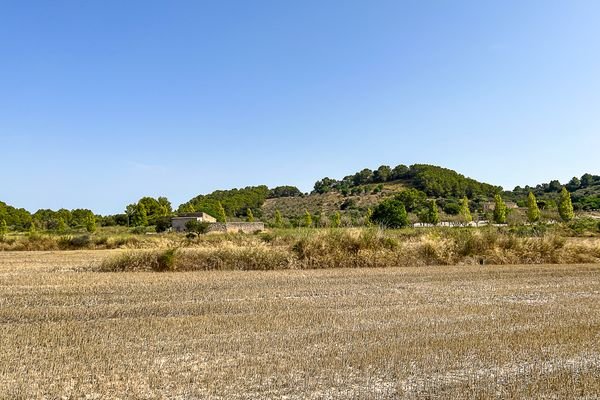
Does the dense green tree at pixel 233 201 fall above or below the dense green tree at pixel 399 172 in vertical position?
below

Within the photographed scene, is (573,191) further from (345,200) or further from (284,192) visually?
(284,192)

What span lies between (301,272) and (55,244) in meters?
20.4

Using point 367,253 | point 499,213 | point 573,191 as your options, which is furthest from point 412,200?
point 367,253

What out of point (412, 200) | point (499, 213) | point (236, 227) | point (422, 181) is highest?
point (422, 181)

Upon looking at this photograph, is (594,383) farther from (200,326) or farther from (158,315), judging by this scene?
(158,315)

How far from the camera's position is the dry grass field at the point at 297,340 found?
5320 mm

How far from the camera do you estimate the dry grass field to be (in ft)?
17.5

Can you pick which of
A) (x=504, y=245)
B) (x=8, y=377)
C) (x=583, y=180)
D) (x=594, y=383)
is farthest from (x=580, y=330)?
(x=583, y=180)

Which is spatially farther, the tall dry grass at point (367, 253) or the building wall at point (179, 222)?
the building wall at point (179, 222)

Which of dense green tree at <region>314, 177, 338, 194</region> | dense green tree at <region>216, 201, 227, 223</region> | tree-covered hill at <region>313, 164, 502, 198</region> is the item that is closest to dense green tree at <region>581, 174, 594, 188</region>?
tree-covered hill at <region>313, 164, 502, 198</region>

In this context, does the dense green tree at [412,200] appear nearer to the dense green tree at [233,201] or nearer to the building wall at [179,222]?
the dense green tree at [233,201]

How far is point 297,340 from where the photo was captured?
7227mm

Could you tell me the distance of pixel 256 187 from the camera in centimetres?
13562

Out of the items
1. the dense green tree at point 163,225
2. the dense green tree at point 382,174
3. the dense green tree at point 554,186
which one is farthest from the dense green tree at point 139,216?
the dense green tree at point 554,186
